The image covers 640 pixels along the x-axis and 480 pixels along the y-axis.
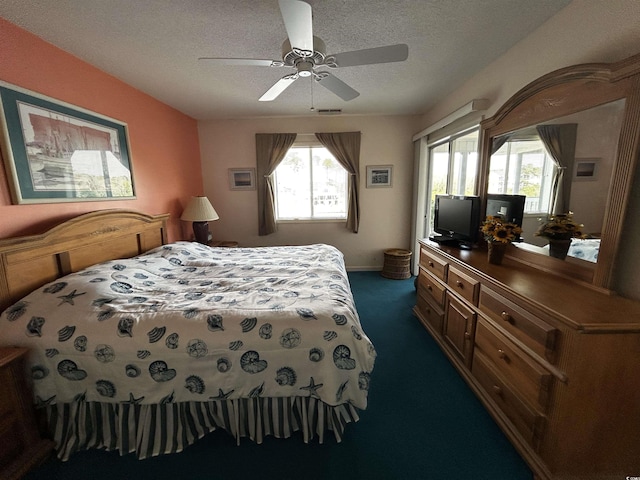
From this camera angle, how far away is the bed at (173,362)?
1.31 metres

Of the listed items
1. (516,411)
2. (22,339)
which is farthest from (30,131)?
(516,411)

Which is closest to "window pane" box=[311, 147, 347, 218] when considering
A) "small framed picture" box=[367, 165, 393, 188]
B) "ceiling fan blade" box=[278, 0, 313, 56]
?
"small framed picture" box=[367, 165, 393, 188]

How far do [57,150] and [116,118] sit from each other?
0.77 metres

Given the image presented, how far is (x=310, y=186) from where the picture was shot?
167 inches

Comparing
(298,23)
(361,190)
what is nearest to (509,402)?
(298,23)

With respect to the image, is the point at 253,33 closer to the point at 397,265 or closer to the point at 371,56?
the point at 371,56

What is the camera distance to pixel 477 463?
1320 millimetres

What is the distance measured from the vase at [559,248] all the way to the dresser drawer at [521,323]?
50 centimetres

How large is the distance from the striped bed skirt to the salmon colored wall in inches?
49.1

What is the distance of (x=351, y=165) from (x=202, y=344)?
3.38 metres

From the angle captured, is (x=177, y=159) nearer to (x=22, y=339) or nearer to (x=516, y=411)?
(x=22, y=339)

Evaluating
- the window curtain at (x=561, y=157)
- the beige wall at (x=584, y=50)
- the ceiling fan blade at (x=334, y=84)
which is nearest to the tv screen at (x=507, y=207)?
the window curtain at (x=561, y=157)

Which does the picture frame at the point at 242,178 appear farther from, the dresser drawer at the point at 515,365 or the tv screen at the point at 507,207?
the dresser drawer at the point at 515,365

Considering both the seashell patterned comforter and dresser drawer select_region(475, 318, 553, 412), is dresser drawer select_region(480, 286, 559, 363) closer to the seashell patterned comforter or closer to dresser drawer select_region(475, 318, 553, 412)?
dresser drawer select_region(475, 318, 553, 412)
